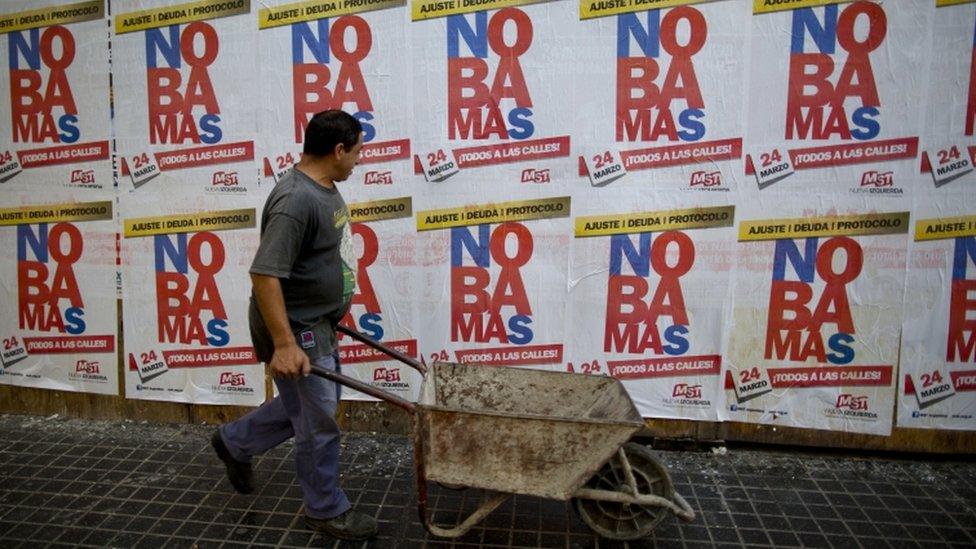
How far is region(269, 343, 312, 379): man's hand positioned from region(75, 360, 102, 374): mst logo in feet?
8.16

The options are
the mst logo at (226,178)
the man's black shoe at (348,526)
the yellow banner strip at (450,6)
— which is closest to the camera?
the man's black shoe at (348,526)

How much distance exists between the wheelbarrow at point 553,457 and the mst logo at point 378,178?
1.23m

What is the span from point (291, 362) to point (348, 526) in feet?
3.21

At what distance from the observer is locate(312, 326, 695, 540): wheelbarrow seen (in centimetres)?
324

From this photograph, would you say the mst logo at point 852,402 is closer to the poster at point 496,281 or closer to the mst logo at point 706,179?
the mst logo at point 706,179

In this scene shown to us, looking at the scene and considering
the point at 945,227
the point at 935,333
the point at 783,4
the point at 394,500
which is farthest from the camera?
the point at 935,333

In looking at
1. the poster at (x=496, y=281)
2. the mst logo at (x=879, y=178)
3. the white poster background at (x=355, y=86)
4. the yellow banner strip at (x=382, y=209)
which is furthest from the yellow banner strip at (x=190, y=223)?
the mst logo at (x=879, y=178)

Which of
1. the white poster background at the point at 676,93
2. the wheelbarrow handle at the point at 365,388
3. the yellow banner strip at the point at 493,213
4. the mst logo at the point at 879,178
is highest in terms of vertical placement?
the white poster background at the point at 676,93

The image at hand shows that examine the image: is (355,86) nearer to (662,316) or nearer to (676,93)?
(676,93)

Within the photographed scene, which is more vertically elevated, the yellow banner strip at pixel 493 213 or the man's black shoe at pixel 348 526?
the yellow banner strip at pixel 493 213

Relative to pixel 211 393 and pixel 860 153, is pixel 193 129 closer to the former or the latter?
pixel 211 393

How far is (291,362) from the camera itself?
333cm

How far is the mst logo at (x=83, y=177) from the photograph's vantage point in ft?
16.0

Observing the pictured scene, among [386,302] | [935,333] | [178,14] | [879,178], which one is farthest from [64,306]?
[935,333]
